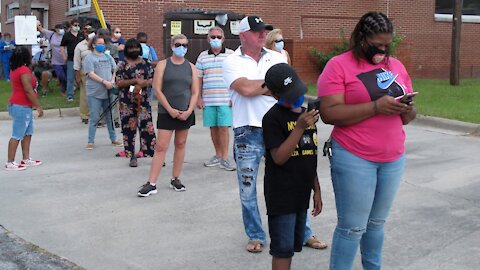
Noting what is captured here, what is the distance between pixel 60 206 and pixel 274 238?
10.8 ft

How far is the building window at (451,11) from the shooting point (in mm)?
22641

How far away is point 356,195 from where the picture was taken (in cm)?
364

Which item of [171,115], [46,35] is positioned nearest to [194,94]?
[171,115]

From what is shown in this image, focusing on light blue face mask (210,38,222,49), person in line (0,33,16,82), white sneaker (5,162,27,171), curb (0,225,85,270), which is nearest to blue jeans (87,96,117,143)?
white sneaker (5,162,27,171)

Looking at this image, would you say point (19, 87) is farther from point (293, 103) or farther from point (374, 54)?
point (374, 54)

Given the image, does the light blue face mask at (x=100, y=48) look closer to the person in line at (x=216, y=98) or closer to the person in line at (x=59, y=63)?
the person in line at (x=216, y=98)

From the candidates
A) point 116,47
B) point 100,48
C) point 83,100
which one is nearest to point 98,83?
point 100,48

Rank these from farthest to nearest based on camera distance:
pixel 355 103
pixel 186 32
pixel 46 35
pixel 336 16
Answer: pixel 336 16 → pixel 46 35 → pixel 186 32 → pixel 355 103

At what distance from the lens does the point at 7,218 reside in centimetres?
597

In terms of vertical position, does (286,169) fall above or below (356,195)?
above

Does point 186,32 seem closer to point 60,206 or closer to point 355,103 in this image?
point 60,206

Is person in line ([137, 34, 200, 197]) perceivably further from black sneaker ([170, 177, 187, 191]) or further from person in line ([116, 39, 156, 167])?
person in line ([116, 39, 156, 167])

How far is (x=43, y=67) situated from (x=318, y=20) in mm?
9072

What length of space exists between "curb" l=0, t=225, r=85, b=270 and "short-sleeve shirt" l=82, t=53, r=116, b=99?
173 inches
